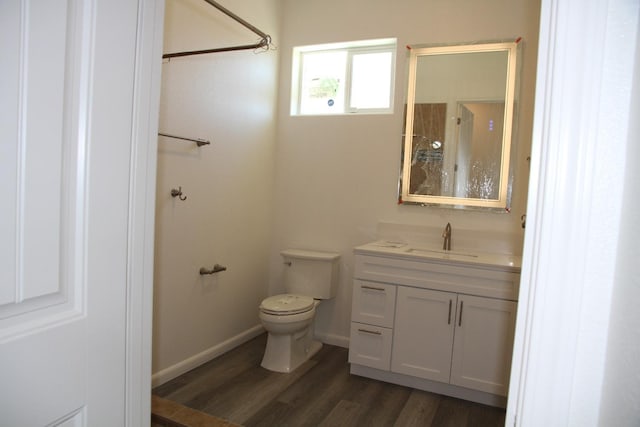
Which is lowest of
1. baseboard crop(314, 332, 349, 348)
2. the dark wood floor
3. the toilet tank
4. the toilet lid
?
the dark wood floor

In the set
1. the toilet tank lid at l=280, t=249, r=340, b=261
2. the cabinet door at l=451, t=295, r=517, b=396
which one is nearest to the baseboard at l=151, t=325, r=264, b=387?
the toilet tank lid at l=280, t=249, r=340, b=261

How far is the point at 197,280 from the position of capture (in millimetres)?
2670

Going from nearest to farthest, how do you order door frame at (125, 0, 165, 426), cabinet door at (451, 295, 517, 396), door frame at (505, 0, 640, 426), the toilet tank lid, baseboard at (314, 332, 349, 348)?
door frame at (505, 0, 640, 426)
door frame at (125, 0, 165, 426)
cabinet door at (451, 295, 517, 396)
the toilet tank lid
baseboard at (314, 332, 349, 348)

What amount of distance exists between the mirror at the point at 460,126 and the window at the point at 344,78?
25 centimetres

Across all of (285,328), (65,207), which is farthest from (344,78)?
(65,207)

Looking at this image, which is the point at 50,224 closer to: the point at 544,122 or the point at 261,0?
the point at 544,122

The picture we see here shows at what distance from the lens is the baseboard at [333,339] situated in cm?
325

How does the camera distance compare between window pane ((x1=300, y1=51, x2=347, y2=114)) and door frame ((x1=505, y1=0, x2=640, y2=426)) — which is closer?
door frame ((x1=505, y1=0, x2=640, y2=426))

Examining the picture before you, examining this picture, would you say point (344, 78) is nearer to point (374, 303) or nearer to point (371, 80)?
point (371, 80)

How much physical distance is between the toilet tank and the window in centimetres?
124

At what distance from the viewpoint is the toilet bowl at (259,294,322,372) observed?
2686 millimetres

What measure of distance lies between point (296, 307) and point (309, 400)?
611 mm

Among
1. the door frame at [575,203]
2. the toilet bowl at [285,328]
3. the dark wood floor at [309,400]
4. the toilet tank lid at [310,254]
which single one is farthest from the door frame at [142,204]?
the toilet tank lid at [310,254]

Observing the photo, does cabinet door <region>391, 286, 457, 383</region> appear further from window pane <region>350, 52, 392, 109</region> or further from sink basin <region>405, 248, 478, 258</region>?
window pane <region>350, 52, 392, 109</region>
